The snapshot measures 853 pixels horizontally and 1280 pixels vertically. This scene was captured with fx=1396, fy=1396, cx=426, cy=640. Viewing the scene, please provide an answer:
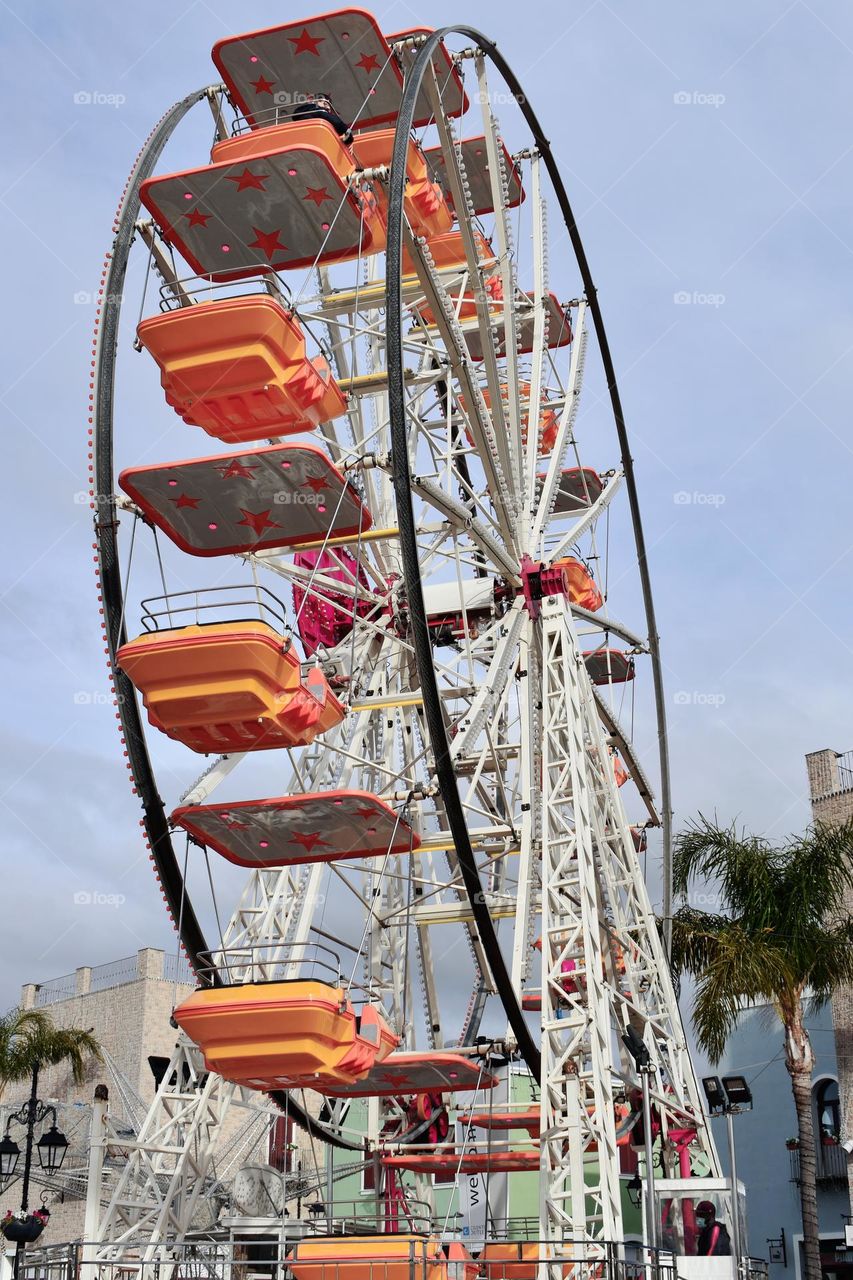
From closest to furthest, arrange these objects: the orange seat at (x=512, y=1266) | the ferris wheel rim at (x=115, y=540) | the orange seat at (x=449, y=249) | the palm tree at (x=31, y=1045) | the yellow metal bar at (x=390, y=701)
Answer: the ferris wheel rim at (x=115, y=540) → the orange seat at (x=512, y=1266) → the yellow metal bar at (x=390, y=701) → the orange seat at (x=449, y=249) → the palm tree at (x=31, y=1045)

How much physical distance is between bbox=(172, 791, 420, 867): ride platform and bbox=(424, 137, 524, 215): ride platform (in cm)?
999

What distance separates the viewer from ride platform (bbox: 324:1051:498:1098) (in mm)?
15078

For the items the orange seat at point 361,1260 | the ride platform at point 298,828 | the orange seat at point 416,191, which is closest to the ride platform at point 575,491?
the orange seat at point 416,191

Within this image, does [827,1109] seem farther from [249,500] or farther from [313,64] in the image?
[313,64]

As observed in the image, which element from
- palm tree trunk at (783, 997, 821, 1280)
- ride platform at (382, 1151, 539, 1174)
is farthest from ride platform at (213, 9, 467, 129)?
palm tree trunk at (783, 997, 821, 1280)

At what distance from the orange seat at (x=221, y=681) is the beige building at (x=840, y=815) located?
15778 mm

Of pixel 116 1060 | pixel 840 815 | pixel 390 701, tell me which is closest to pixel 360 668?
pixel 390 701

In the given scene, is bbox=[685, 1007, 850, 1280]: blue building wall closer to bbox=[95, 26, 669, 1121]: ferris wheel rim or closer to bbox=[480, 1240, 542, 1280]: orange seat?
bbox=[480, 1240, 542, 1280]: orange seat

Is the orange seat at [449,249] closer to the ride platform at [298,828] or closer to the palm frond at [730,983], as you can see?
the ride platform at [298,828]

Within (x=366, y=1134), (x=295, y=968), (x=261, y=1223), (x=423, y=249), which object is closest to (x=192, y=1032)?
(x=261, y=1223)

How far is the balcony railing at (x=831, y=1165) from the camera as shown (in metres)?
27.0

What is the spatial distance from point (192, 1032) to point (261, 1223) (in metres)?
2.91

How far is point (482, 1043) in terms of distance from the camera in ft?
49.6

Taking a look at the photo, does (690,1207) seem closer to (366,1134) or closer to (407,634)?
(366,1134)
